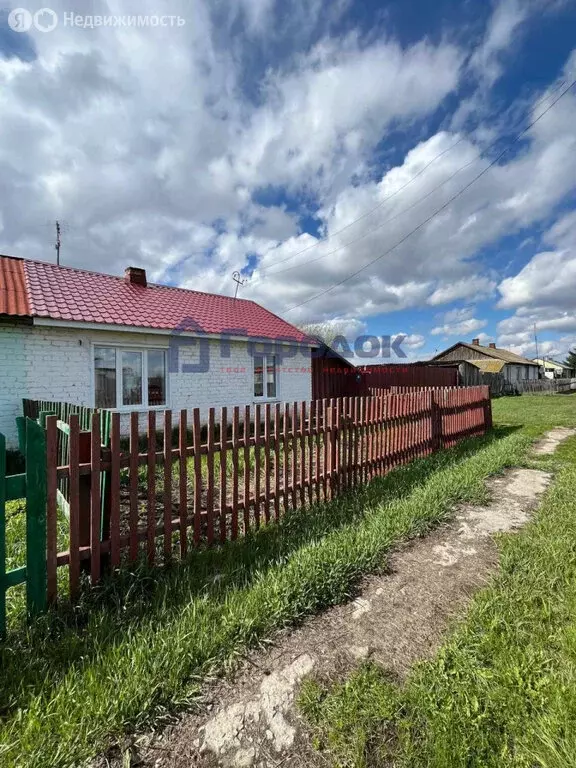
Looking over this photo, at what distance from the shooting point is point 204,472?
20.1 ft

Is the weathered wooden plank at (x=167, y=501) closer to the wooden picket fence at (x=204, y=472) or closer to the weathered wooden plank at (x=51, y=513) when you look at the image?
the wooden picket fence at (x=204, y=472)

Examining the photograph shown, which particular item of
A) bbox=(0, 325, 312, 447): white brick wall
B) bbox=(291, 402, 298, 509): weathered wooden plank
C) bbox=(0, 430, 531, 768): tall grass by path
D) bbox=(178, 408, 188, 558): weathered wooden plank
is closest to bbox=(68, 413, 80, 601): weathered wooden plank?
bbox=(0, 430, 531, 768): tall grass by path

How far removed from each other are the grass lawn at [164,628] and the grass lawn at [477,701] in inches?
25.5

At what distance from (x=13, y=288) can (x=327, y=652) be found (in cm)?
999

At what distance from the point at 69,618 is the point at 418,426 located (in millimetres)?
6039

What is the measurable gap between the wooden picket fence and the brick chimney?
28.3ft

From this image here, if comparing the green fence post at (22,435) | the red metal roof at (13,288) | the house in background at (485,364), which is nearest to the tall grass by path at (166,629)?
the green fence post at (22,435)

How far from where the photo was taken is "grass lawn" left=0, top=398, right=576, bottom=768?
172cm

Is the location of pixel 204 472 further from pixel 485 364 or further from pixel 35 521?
pixel 485 364

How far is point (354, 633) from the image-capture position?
95.9 inches

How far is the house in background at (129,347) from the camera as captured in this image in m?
7.86

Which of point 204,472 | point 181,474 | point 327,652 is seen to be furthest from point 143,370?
point 327,652

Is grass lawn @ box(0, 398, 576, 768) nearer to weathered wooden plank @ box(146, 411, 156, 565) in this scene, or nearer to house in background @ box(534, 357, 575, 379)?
weathered wooden plank @ box(146, 411, 156, 565)

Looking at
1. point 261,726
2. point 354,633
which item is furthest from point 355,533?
point 261,726
